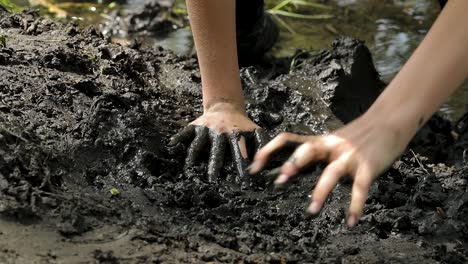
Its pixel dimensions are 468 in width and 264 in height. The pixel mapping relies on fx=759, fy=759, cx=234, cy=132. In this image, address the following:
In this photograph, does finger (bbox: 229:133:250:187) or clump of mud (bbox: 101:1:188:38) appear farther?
clump of mud (bbox: 101:1:188:38)

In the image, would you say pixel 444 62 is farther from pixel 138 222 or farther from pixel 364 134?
pixel 138 222

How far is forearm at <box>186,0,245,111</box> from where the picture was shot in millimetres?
2848

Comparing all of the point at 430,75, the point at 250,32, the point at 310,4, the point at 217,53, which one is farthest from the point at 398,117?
the point at 310,4

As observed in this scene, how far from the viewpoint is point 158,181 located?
2.46m

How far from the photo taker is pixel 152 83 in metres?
3.34

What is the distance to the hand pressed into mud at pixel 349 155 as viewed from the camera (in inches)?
65.9

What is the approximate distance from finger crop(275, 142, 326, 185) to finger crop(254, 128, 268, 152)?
0.92 m

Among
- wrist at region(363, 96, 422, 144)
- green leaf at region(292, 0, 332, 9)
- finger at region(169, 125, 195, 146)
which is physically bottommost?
finger at region(169, 125, 195, 146)

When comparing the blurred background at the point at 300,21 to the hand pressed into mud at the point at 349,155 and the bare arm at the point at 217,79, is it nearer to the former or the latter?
the bare arm at the point at 217,79

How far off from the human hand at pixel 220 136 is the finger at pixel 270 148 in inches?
30.2

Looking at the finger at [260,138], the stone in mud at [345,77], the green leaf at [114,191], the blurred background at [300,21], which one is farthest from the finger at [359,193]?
the blurred background at [300,21]

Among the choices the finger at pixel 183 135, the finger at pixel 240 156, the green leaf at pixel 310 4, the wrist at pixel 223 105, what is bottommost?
the finger at pixel 240 156

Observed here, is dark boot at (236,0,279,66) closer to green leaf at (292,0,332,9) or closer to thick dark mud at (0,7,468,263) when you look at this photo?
thick dark mud at (0,7,468,263)

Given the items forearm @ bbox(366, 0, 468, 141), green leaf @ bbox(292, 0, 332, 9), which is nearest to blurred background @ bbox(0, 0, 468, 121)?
green leaf @ bbox(292, 0, 332, 9)
